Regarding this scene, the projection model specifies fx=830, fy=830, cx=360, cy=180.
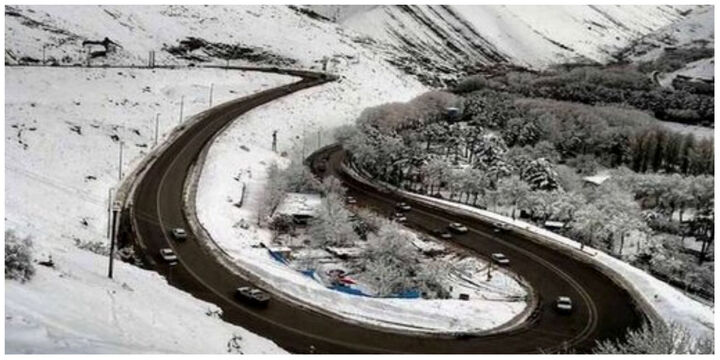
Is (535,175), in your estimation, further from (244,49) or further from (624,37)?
(624,37)

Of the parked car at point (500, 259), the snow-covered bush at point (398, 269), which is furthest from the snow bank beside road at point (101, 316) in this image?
the parked car at point (500, 259)

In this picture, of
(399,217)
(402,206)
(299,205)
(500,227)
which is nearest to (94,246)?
(299,205)

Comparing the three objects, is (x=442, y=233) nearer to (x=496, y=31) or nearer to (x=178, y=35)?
(x=178, y=35)

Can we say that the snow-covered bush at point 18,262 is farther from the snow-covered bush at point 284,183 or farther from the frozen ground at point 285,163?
the snow-covered bush at point 284,183

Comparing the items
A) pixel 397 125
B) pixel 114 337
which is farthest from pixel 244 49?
pixel 114 337

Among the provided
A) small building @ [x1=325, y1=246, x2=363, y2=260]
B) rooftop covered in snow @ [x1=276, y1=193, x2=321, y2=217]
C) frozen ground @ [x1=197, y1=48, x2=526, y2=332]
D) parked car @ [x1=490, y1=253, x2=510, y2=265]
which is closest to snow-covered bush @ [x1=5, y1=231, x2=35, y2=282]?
frozen ground @ [x1=197, y1=48, x2=526, y2=332]
